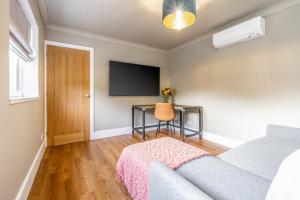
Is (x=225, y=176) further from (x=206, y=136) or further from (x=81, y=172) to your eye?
(x=206, y=136)

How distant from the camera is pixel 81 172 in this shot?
6.35 feet

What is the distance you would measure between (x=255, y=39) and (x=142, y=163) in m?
2.73

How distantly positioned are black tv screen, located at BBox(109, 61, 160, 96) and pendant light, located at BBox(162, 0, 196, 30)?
2031 millimetres

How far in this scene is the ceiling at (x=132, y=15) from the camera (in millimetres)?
2162

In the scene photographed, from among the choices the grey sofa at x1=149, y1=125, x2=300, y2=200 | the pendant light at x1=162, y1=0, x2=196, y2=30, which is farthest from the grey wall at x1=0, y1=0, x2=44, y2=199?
the pendant light at x1=162, y1=0, x2=196, y2=30

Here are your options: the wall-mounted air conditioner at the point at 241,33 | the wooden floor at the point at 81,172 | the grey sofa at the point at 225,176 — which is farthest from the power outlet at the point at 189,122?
the grey sofa at the point at 225,176

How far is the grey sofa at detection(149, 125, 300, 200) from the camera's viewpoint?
723mm

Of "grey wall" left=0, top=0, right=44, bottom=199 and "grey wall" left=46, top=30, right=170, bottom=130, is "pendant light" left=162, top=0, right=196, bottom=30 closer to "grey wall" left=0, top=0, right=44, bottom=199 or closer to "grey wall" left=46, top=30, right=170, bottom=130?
"grey wall" left=0, top=0, right=44, bottom=199

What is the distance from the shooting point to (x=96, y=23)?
275cm

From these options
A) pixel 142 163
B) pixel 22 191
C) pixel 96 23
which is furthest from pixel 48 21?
pixel 142 163

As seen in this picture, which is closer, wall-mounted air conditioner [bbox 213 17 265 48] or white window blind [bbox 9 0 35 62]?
white window blind [bbox 9 0 35 62]

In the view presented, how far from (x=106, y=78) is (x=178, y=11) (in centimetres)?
238

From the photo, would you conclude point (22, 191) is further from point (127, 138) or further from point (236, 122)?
point (236, 122)

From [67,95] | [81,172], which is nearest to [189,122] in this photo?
[81,172]
